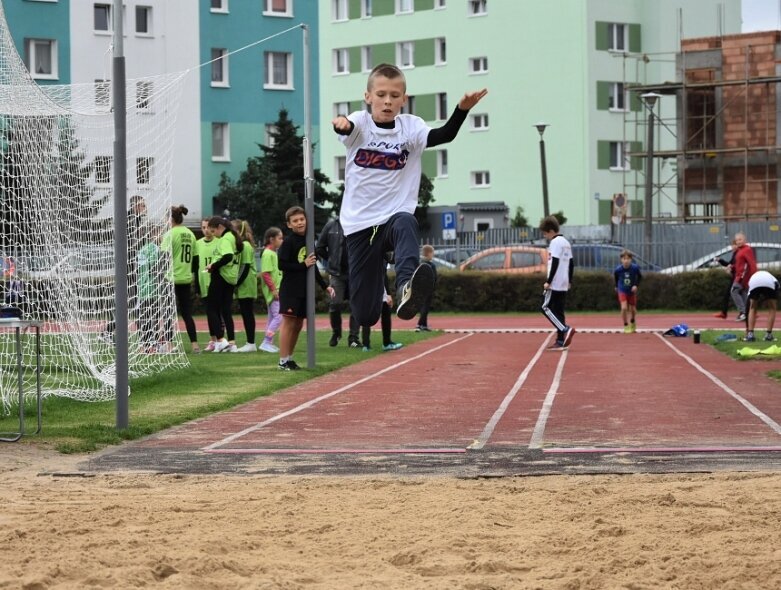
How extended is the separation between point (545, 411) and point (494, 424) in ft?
3.62

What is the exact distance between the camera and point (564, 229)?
55.1 metres

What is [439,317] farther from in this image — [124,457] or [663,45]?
[663,45]

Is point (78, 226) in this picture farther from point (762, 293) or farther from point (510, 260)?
point (510, 260)

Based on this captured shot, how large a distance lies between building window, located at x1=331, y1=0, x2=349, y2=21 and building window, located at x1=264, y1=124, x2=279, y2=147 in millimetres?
13364

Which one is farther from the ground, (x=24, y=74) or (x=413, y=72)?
(x=413, y=72)

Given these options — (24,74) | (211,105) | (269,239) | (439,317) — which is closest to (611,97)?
(211,105)

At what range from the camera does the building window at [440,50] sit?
66.8 metres

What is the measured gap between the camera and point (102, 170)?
15.1 metres

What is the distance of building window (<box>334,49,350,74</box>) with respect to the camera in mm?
69438

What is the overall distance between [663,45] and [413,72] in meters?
12.9

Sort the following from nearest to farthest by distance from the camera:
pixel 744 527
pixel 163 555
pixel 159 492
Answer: pixel 163 555 → pixel 744 527 → pixel 159 492

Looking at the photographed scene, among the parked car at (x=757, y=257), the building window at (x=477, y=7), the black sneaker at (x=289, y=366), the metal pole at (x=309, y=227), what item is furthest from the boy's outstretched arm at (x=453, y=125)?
the building window at (x=477, y=7)

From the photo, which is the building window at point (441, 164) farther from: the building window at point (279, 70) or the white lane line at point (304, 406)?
the white lane line at point (304, 406)

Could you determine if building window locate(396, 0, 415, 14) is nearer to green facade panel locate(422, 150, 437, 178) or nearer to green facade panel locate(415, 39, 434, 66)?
green facade panel locate(415, 39, 434, 66)
